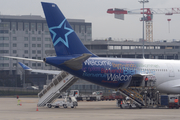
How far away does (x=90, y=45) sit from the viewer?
10725cm

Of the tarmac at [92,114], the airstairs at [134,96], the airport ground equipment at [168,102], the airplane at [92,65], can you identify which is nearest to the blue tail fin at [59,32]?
the airplane at [92,65]

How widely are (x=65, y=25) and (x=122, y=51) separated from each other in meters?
66.6

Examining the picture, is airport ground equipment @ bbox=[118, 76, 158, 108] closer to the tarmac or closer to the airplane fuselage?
the airplane fuselage

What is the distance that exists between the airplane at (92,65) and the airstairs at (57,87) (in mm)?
4877

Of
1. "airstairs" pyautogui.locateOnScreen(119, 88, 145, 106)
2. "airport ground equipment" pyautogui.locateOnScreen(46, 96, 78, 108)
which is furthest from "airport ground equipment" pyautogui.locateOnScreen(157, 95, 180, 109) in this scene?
"airport ground equipment" pyautogui.locateOnScreen(46, 96, 78, 108)

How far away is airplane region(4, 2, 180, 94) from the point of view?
3538 centimetres

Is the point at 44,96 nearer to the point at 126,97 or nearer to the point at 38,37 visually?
the point at 126,97

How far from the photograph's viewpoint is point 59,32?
36.0 m

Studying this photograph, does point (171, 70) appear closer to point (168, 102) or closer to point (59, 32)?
point (168, 102)

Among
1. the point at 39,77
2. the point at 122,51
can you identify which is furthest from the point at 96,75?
the point at 39,77

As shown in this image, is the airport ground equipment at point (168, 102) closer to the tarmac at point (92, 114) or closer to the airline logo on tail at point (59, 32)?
the tarmac at point (92, 114)

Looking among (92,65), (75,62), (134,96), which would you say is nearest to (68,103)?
(92,65)

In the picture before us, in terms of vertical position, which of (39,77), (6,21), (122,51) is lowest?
(39,77)

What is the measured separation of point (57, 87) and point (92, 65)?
788 cm
